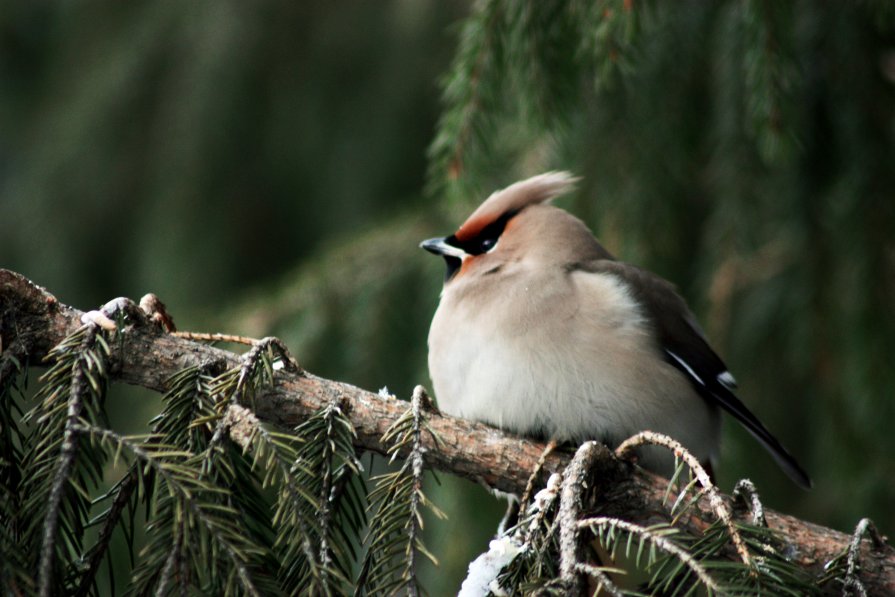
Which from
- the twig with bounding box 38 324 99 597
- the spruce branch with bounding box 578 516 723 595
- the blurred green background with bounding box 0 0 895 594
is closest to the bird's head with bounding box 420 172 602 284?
the blurred green background with bounding box 0 0 895 594

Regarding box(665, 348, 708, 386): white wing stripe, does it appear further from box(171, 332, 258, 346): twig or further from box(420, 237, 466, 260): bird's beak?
box(171, 332, 258, 346): twig

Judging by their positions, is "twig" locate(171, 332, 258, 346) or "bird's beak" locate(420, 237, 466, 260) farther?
"bird's beak" locate(420, 237, 466, 260)

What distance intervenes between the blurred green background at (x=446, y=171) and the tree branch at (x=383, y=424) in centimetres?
127

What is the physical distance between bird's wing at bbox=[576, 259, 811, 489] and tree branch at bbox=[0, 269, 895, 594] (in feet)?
3.68

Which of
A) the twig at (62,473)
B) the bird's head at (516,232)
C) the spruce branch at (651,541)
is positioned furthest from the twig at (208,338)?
the bird's head at (516,232)

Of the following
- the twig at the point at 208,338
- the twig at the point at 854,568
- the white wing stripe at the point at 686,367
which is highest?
the twig at the point at 208,338

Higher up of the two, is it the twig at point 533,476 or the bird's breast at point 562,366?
the bird's breast at point 562,366

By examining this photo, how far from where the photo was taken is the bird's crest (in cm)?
397

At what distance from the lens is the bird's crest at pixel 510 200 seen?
13.0 ft

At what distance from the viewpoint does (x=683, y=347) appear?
381 cm

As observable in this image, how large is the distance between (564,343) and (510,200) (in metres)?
0.80

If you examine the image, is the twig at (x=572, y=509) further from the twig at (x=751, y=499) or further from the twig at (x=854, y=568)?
the twig at (x=854, y=568)

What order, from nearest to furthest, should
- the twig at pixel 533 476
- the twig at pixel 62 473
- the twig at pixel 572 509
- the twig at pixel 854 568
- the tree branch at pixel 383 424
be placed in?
the twig at pixel 62 473
the twig at pixel 572 509
the twig at pixel 854 568
the tree branch at pixel 383 424
the twig at pixel 533 476

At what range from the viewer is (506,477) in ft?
8.63
